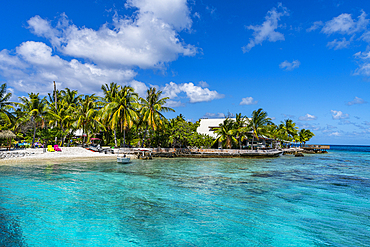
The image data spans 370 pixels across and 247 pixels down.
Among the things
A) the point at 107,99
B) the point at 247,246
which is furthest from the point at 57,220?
the point at 107,99

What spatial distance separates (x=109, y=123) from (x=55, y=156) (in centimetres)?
1000

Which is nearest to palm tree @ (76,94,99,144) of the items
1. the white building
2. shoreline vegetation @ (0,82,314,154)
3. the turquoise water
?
shoreline vegetation @ (0,82,314,154)

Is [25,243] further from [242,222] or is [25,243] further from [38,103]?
[38,103]

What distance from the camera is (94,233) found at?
7590mm

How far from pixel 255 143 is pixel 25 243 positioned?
52692 millimetres

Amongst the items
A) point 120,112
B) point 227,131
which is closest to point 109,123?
point 120,112

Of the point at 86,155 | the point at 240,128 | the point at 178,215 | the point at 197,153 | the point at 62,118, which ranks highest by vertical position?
the point at 62,118

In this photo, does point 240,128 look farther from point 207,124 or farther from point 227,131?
point 207,124

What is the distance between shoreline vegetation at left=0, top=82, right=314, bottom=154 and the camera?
106ft

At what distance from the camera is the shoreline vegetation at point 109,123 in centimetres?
3244

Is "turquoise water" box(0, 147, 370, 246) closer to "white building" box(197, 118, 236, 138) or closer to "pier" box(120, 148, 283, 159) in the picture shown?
"pier" box(120, 148, 283, 159)

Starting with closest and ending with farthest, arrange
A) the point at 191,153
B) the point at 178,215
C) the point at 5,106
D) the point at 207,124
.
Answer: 1. the point at 178,215
2. the point at 5,106
3. the point at 191,153
4. the point at 207,124

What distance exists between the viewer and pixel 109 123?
36.7 metres

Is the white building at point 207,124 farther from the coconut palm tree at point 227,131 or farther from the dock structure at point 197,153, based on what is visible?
the dock structure at point 197,153
